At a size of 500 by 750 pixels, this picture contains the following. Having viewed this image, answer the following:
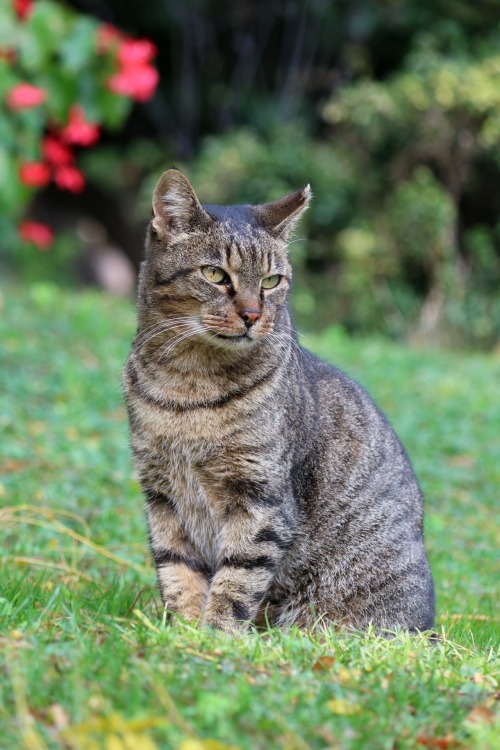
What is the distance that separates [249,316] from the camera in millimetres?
3451

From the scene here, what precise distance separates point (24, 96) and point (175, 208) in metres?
5.17

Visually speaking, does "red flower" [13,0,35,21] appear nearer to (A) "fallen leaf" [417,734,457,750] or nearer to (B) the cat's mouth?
(B) the cat's mouth

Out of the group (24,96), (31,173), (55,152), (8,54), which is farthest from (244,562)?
(55,152)

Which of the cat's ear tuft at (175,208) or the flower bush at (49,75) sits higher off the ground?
the flower bush at (49,75)

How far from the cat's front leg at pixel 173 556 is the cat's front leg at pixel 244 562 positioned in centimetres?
18

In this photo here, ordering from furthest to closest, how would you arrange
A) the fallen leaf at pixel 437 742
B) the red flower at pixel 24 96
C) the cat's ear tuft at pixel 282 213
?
1. the red flower at pixel 24 96
2. the cat's ear tuft at pixel 282 213
3. the fallen leaf at pixel 437 742

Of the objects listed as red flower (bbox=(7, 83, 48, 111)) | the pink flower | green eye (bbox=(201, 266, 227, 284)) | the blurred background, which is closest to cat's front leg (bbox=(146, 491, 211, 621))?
green eye (bbox=(201, 266, 227, 284))

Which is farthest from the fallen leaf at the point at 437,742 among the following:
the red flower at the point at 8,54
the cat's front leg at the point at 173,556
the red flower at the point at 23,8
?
the red flower at the point at 23,8

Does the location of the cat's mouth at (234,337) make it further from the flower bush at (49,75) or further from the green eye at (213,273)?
the flower bush at (49,75)

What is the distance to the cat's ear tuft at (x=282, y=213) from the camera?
3.77 metres

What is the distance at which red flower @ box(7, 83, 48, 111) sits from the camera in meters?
8.23

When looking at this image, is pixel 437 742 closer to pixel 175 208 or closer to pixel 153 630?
pixel 153 630

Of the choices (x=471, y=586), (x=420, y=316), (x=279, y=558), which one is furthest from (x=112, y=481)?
(x=420, y=316)

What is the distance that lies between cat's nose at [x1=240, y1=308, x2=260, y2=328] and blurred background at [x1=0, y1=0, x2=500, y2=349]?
5.44 meters
